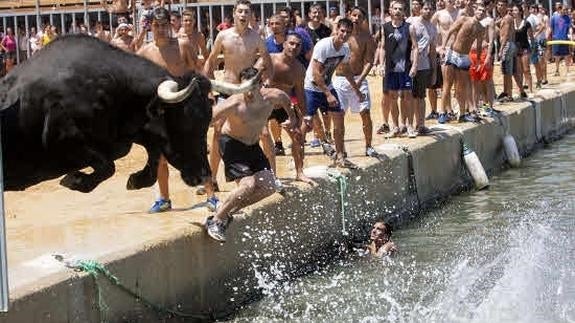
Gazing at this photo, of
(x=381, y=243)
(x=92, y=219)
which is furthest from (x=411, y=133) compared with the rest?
(x=92, y=219)

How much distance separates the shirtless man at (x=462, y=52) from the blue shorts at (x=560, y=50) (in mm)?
9101

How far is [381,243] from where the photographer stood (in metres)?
11.8

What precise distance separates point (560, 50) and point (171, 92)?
2060cm

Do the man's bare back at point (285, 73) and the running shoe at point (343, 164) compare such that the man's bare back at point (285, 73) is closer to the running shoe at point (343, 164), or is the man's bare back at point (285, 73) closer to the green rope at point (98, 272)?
the running shoe at point (343, 164)

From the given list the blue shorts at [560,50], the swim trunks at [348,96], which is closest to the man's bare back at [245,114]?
the swim trunks at [348,96]

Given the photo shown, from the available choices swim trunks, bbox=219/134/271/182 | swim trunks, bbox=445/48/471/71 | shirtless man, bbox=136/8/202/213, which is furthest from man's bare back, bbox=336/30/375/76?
swim trunks, bbox=219/134/271/182

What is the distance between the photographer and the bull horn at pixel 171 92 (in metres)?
6.29

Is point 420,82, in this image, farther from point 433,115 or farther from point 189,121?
point 189,121

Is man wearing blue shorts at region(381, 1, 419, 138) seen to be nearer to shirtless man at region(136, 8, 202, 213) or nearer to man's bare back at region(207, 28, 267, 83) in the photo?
man's bare back at region(207, 28, 267, 83)

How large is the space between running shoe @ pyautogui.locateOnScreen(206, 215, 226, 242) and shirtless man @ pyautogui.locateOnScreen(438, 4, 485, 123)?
26.0 feet

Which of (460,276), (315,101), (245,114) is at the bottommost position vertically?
(460,276)

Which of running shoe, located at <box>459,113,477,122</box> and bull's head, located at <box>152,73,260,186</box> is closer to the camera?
bull's head, located at <box>152,73,260,186</box>

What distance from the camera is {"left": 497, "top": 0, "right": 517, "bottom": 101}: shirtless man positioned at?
64.4 ft

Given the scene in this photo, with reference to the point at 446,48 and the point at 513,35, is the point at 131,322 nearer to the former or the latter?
the point at 446,48
